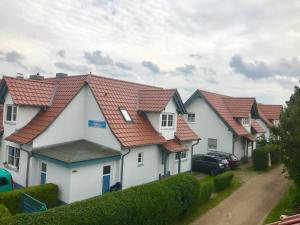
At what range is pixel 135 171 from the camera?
22078 millimetres

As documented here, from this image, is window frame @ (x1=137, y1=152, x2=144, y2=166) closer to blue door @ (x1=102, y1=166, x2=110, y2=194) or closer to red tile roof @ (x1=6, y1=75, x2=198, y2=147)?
red tile roof @ (x1=6, y1=75, x2=198, y2=147)

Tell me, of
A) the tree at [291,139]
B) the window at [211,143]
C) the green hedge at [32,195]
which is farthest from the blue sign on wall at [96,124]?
the window at [211,143]

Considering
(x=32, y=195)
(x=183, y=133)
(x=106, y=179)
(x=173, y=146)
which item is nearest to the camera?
(x=32, y=195)

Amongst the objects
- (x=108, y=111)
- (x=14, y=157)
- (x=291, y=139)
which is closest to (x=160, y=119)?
(x=108, y=111)

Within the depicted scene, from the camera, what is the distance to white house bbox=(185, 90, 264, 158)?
113 ft

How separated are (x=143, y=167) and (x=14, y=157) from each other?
32.9ft

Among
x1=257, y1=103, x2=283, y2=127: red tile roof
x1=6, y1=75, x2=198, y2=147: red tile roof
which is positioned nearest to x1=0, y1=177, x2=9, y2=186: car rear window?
x1=6, y1=75, x2=198, y2=147: red tile roof

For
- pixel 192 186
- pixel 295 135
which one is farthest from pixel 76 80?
pixel 295 135

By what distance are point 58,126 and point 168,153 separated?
980cm

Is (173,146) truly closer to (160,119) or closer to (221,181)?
(160,119)

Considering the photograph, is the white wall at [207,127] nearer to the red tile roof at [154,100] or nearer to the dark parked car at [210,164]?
the dark parked car at [210,164]

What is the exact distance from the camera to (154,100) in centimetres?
2541

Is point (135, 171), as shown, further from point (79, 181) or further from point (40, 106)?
point (40, 106)

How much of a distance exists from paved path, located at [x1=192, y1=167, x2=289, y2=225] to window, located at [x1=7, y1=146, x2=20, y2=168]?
13.9 meters
